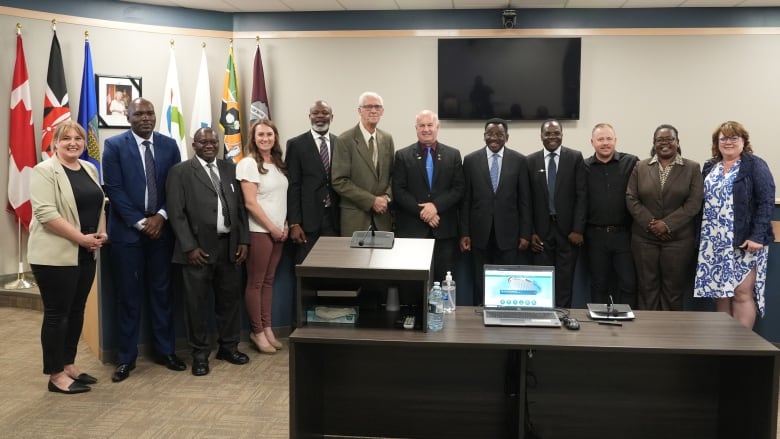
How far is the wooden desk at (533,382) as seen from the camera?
9.20 ft

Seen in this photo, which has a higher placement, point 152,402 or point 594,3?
point 594,3

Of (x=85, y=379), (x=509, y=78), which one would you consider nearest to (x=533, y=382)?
(x=85, y=379)

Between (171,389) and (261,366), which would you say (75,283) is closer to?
(171,389)

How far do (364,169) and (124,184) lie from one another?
1598 millimetres

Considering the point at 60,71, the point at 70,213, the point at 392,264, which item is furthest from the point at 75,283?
the point at 60,71

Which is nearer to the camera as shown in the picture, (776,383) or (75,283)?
(776,383)

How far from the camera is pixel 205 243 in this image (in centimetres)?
436

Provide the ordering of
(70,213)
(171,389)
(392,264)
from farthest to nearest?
(171,389) → (70,213) → (392,264)

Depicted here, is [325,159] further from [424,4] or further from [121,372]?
[424,4]

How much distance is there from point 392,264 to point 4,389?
281 centimetres

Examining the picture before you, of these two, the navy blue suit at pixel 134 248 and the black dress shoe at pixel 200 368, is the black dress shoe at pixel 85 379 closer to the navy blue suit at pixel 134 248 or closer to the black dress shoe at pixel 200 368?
the navy blue suit at pixel 134 248

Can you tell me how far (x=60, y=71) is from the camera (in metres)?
6.34

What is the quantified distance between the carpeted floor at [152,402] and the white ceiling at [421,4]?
360 cm

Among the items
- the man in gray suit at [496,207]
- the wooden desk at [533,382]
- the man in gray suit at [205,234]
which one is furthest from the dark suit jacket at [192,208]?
the man in gray suit at [496,207]
